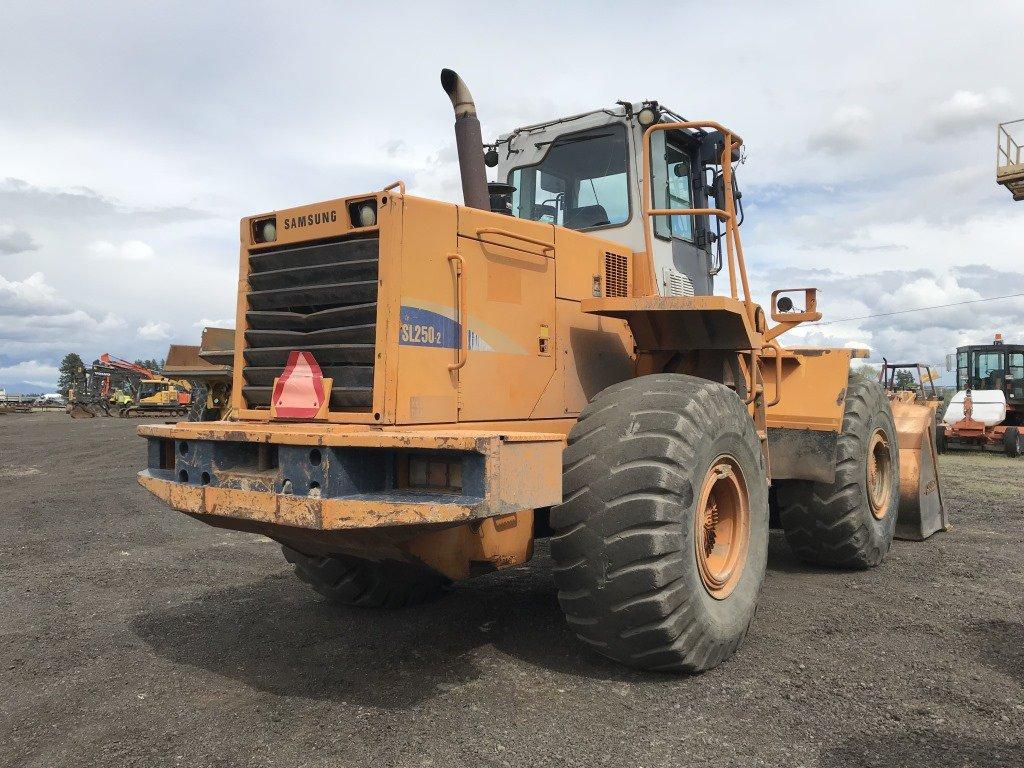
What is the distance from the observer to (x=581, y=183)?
572 cm

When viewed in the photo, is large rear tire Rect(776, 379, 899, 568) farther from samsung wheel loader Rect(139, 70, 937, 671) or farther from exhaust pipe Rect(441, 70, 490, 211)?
exhaust pipe Rect(441, 70, 490, 211)

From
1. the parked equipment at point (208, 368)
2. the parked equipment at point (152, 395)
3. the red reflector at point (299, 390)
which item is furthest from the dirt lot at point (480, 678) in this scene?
the parked equipment at point (152, 395)

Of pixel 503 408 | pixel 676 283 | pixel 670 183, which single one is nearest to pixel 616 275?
pixel 676 283

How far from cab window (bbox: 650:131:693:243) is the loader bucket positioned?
3659mm

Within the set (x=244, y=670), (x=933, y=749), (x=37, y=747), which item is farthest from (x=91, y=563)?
(x=933, y=749)

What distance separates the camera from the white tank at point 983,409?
19.7 meters

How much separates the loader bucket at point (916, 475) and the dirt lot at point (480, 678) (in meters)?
1.01

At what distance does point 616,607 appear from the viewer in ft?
12.0

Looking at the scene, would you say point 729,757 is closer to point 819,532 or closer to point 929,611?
point 929,611

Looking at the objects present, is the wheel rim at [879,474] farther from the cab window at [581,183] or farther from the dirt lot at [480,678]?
the cab window at [581,183]

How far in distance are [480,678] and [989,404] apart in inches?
780

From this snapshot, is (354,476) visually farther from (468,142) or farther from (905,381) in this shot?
(905,381)

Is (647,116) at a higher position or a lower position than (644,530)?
higher

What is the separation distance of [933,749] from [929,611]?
7.64 ft
